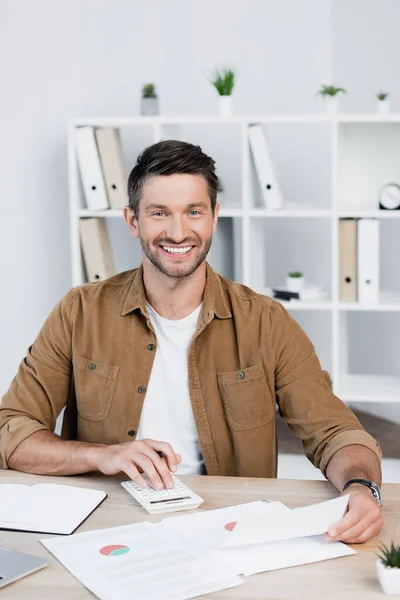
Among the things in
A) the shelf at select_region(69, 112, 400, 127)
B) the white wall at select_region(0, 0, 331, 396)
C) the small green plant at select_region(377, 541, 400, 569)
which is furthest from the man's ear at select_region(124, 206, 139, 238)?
the white wall at select_region(0, 0, 331, 396)

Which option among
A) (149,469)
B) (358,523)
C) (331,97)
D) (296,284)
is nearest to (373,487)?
(358,523)

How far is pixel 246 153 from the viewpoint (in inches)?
148

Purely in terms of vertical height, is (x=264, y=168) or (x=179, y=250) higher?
(x=264, y=168)

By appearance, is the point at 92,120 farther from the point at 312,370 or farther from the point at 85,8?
the point at 312,370

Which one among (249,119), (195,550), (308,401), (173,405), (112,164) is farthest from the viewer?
(112,164)

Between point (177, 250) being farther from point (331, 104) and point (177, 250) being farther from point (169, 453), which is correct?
point (331, 104)

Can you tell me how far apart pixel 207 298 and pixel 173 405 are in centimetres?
26

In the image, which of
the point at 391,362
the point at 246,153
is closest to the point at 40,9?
the point at 246,153

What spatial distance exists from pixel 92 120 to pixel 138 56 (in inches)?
25.6

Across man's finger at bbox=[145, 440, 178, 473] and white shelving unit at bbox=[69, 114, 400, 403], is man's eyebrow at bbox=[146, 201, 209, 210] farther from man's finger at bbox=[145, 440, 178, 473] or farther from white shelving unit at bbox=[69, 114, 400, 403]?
white shelving unit at bbox=[69, 114, 400, 403]

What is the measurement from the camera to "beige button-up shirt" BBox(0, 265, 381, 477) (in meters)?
2.02

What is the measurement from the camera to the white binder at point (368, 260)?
375cm

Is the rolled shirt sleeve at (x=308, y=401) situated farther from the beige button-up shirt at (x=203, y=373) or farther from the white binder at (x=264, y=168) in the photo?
the white binder at (x=264, y=168)

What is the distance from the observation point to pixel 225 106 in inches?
150
